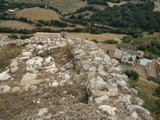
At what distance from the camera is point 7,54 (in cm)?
1132

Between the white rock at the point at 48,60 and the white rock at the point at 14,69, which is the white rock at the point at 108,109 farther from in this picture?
the white rock at the point at 14,69

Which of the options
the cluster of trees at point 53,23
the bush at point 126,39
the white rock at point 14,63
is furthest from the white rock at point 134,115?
the cluster of trees at point 53,23

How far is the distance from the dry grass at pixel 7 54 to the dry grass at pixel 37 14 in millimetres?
90126

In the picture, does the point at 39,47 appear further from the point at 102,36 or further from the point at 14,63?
the point at 102,36

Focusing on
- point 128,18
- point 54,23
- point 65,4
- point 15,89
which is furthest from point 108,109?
point 65,4

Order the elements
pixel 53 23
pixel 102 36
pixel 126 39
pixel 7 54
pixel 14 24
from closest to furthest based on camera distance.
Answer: pixel 7 54, pixel 126 39, pixel 102 36, pixel 14 24, pixel 53 23

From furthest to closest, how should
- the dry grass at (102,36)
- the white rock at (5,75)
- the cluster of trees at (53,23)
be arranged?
the cluster of trees at (53,23), the dry grass at (102,36), the white rock at (5,75)

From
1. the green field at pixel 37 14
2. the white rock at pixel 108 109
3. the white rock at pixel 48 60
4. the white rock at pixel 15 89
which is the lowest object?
the green field at pixel 37 14

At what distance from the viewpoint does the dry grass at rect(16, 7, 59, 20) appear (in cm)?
10160

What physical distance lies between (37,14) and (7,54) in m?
94.6

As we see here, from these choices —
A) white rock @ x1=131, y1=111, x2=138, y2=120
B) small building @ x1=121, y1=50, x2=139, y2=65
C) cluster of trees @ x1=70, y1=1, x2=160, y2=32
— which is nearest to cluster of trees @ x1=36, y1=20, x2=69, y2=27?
cluster of trees @ x1=70, y1=1, x2=160, y2=32

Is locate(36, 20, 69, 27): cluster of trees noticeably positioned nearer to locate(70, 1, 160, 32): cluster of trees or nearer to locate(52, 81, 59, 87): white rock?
locate(70, 1, 160, 32): cluster of trees

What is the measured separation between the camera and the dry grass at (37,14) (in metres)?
102

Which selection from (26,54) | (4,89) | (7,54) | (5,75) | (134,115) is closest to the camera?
(134,115)
